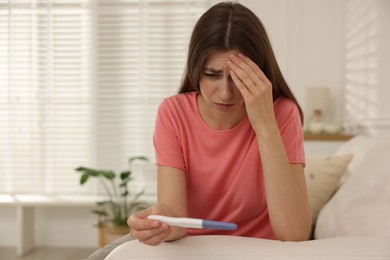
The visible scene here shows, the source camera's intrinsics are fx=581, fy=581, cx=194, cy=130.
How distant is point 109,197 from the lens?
438cm

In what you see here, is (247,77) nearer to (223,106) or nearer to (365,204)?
(223,106)

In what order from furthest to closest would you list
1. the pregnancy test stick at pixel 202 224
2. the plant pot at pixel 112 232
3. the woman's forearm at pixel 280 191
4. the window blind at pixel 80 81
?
the window blind at pixel 80 81 → the plant pot at pixel 112 232 → the woman's forearm at pixel 280 191 → the pregnancy test stick at pixel 202 224

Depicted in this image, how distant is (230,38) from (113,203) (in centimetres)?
287

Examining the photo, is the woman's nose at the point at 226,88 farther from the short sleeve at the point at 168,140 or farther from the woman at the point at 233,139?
the short sleeve at the point at 168,140

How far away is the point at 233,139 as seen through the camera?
5.05ft

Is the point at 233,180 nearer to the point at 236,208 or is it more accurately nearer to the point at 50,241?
the point at 236,208

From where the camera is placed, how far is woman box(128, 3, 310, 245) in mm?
1324

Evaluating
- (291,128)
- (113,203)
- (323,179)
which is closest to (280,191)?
(291,128)

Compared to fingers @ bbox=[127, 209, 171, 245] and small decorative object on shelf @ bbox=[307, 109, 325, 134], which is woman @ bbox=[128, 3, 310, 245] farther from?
small decorative object on shelf @ bbox=[307, 109, 325, 134]

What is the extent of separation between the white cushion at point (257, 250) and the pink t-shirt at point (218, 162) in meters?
0.43

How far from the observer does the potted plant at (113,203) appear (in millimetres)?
3951

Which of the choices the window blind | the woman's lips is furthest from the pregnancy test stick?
the window blind

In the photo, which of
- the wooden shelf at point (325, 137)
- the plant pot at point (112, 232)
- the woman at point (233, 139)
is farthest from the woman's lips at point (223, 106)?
the plant pot at point (112, 232)

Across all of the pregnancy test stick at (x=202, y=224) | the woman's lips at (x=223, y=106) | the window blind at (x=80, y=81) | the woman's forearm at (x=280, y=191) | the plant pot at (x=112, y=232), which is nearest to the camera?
the pregnancy test stick at (x=202, y=224)
